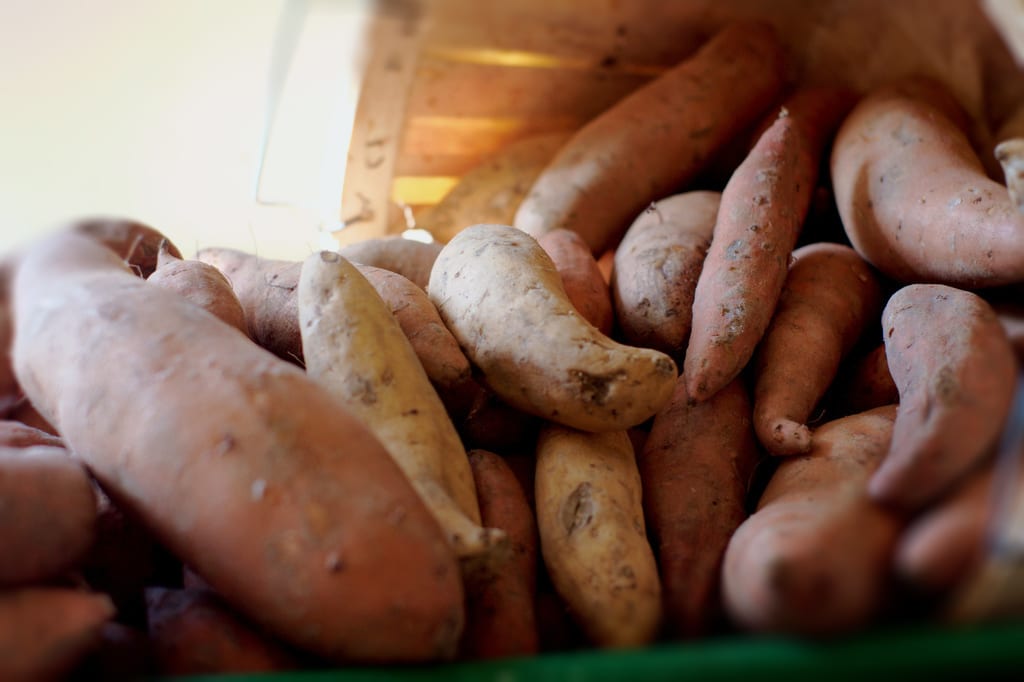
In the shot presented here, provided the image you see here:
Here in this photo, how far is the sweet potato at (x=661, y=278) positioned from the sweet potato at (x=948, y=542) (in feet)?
1.97

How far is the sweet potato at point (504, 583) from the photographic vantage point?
78 centimetres

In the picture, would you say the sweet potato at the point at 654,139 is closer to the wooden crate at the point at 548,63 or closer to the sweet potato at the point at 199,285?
the wooden crate at the point at 548,63

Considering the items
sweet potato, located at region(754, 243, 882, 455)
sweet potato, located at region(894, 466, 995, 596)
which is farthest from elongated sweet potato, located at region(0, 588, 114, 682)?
sweet potato, located at region(754, 243, 882, 455)

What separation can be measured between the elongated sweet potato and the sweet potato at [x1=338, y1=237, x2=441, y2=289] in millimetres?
713

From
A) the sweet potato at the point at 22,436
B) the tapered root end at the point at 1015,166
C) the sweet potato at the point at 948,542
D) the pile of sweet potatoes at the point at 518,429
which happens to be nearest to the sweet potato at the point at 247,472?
the pile of sweet potatoes at the point at 518,429

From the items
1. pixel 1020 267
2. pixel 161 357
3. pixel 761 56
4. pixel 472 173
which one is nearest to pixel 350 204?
pixel 472 173

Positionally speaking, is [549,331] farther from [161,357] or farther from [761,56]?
[761,56]

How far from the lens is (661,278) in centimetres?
122

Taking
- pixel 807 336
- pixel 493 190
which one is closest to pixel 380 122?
pixel 493 190

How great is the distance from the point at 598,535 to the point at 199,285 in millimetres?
604

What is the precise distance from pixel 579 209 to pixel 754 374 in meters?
0.55

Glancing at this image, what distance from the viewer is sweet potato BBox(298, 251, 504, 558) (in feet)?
2.81

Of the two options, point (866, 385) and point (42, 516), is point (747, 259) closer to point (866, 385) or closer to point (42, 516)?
point (866, 385)

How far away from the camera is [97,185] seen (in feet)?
2.70
